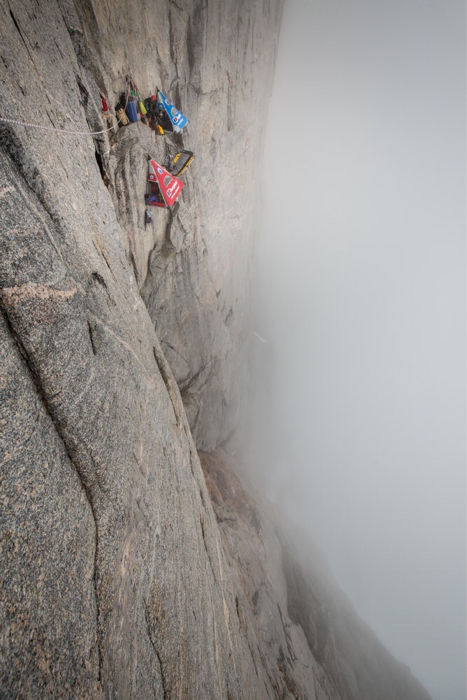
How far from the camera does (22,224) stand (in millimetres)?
4188

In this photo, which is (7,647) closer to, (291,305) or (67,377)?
(67,377)

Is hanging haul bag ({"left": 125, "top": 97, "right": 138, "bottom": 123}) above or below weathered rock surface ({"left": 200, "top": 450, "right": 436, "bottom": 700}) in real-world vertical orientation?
above

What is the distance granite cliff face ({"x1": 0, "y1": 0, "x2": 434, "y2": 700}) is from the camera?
3.61 metres

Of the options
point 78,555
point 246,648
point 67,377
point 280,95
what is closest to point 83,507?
point 78,555

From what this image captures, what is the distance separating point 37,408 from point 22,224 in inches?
109

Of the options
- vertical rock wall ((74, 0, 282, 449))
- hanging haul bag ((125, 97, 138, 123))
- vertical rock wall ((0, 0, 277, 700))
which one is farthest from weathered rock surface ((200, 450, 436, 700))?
hanging haul bag ((125, 97, 138, 123))

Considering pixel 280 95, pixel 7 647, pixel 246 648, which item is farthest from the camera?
pixel 280 95

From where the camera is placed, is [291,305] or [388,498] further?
[388,498]

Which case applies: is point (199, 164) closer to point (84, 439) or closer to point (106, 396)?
point (106, 396)

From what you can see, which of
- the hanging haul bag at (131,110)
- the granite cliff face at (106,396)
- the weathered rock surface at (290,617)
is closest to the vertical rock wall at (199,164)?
the granite cliff face at (106,396)

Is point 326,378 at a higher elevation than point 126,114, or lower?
lower

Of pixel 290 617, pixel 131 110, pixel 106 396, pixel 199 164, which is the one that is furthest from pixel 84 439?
pixel 290 617

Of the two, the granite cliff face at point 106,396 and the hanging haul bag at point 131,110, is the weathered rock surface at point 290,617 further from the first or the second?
the hanging haul bag at point 131,110

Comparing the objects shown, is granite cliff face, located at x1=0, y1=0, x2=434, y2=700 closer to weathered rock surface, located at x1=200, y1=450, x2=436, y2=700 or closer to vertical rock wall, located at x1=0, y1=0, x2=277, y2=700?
vertical rock wall, located at x1=0, y1=0, x2=277, y2=700
